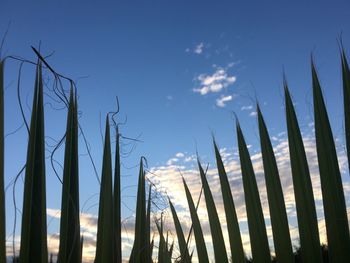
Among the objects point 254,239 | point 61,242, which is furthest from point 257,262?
point 61,242

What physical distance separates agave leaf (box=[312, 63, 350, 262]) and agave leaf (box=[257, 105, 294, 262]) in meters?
0.15

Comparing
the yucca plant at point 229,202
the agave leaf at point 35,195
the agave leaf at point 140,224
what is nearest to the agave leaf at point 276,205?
the yucca plant at point 229,202

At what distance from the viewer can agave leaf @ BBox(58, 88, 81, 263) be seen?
53.1 inches

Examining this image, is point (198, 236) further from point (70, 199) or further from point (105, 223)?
point (70, 199)

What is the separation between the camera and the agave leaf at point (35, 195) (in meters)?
1.24

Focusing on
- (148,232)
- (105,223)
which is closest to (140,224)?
(148,232)

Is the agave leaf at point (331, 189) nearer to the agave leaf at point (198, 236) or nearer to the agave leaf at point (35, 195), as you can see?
the agave leaf at point (198, 236)

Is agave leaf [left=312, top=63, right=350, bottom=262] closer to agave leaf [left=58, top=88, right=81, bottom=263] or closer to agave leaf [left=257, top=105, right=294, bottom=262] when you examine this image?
agave leaf [left=257, top=105, right=294, bottom=262]

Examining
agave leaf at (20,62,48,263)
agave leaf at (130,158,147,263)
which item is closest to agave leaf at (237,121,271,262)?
agave leaf at (130,158,147,263)

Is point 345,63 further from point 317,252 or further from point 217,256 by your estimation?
point 217,256

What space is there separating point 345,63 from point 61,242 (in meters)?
1.18

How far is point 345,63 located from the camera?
5.54 ft

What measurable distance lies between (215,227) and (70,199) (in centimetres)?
70

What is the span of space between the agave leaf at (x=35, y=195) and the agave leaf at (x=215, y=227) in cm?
79
